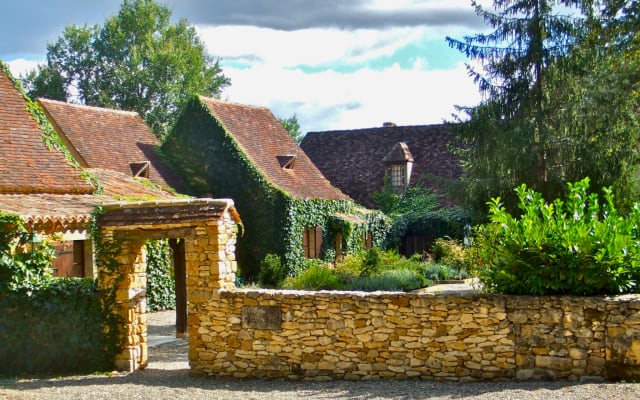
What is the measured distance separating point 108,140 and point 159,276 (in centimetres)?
838

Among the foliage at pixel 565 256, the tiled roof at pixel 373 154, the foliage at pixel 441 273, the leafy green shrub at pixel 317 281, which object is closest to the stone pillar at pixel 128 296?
the foliage at pixel 565 256

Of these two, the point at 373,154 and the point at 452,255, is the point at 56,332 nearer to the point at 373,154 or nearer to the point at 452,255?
the point at 452,255

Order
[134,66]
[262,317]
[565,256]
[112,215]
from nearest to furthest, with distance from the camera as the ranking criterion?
1. [565,256]
2. [262,317]
3. [112,215]
4. [134,66]

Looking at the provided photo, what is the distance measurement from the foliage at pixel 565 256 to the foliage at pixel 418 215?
19221mm

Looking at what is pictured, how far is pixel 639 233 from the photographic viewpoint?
12117 mm

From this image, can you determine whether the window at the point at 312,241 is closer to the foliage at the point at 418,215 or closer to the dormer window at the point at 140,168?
the foliage at the point at 418,215

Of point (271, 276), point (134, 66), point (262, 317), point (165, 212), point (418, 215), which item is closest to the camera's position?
point (262, 317)

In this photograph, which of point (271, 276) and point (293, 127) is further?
point (293, 127)

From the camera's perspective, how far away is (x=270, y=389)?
11.5 meters

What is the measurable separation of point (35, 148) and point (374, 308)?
11235 mm

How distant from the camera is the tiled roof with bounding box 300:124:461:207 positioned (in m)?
35.2

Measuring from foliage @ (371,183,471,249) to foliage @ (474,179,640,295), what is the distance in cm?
1922

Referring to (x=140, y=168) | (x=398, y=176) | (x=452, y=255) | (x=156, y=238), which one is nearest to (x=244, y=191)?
(x=140, y=168)

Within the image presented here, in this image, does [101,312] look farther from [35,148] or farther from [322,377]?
[35,148]
